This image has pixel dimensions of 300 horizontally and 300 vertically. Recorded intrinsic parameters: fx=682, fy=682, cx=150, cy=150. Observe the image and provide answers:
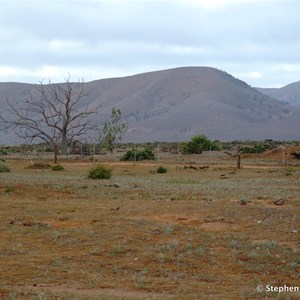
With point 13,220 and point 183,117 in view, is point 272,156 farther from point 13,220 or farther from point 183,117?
point 183,117

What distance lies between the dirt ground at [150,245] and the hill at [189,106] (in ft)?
343

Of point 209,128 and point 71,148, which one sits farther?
point 209,128

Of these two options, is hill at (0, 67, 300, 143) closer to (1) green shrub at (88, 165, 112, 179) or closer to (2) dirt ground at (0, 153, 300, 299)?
(1) green shrub at (88, 165, 112, 179)

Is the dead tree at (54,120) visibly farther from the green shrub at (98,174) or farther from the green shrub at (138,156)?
the green shrub at (98,174)

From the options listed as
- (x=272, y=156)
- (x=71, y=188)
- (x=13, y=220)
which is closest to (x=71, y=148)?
(x=272, y=156)

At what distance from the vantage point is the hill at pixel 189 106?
133 m

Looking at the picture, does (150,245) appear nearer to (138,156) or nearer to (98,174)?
(98,174)

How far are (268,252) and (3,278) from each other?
5.18 metres

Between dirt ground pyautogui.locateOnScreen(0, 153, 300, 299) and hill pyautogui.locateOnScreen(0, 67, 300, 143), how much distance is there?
104 m

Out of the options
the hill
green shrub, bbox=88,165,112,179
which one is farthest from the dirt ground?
the hill

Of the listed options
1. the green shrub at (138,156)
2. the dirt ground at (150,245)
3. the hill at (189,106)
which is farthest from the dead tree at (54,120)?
the dirt ground at (150,245)

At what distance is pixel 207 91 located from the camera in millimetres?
156500

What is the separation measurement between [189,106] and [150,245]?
133433 millimetres

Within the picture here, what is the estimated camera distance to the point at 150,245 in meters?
14.5
